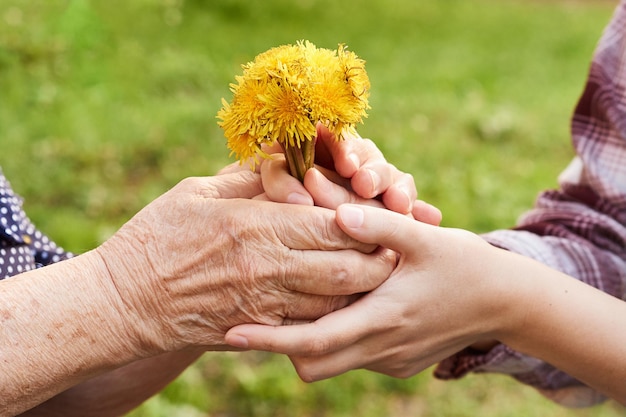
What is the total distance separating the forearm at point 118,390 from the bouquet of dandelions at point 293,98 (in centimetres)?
69

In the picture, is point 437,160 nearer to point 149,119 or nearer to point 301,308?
point 149,119

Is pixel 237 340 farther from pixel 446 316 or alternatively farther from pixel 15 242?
pixel 15 242

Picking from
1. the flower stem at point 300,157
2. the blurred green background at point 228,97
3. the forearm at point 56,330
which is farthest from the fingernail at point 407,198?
the blurred green background at point 228,97

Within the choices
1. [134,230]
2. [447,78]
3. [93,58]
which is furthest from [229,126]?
[447,78]

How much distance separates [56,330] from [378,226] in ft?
2.14

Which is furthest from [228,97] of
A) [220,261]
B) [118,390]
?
[220,261]

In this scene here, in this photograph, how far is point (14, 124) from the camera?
162 inches

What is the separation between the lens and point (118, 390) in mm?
1793

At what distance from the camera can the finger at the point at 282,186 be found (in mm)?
1486

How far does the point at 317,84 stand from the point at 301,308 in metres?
0.47

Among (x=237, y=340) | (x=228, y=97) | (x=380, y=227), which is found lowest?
(x=237, y=340)

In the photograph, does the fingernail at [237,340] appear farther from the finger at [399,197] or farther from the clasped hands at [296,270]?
the finger at [399,197]

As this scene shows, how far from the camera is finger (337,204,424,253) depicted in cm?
144

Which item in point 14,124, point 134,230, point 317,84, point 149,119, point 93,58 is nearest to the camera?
point 317,84
